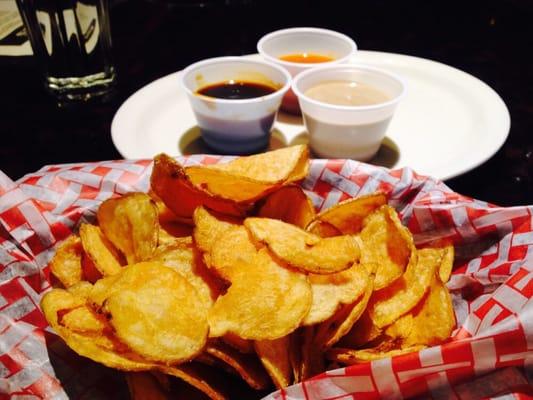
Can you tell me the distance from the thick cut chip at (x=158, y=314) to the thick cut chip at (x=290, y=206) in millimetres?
270

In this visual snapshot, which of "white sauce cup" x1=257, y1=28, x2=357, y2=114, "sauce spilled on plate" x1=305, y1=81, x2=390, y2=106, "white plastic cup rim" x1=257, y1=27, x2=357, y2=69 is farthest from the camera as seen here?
"white sauce cup" x1=257, y1=28, x2=357, y2=114

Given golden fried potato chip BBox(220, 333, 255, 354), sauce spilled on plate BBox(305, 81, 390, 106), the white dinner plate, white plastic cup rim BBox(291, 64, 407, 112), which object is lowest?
the white dinner plate

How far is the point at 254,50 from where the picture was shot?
94.0 inches

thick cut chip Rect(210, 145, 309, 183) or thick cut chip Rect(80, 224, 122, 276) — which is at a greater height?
thick cut chip Rect(210, 145, 309, 183)

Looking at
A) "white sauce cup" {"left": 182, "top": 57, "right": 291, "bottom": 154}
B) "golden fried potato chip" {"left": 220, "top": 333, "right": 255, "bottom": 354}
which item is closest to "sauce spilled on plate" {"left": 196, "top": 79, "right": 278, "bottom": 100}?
"white sauce cup" {"left": 182, "top": 57, "right": 291, "bottom": 154}

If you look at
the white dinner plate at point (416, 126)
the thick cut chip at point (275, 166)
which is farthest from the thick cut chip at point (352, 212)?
the white dinner plate at point (416, 126)

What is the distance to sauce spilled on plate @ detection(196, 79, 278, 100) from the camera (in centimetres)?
173

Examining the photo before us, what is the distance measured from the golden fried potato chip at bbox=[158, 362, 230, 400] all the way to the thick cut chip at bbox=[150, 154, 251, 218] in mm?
302

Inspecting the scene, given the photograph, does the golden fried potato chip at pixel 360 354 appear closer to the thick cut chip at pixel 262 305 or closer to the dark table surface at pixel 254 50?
the thick cut chip at pixel 262 305

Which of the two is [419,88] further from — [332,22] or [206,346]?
[206,346]

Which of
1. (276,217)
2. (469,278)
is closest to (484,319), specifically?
(469,278)

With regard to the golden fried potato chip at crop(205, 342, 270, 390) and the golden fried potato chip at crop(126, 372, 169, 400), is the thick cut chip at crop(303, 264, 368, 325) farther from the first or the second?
the golden fried potato chip at crop(126, 372, 169, 400)

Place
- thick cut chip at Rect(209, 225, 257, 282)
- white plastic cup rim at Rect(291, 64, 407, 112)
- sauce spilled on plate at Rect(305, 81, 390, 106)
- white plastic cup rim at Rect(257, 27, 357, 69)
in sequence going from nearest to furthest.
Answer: thick cut chip at Rect(209, 225, 257, 282), white plastic cup rim at Rect(291, 64, 407, 112), sauce spilled on plate at Rect(305, 81, 390, 106), white plastic cup rim at Rect(257, 27, 357, 69)

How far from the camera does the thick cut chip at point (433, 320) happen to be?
2.94 ft
